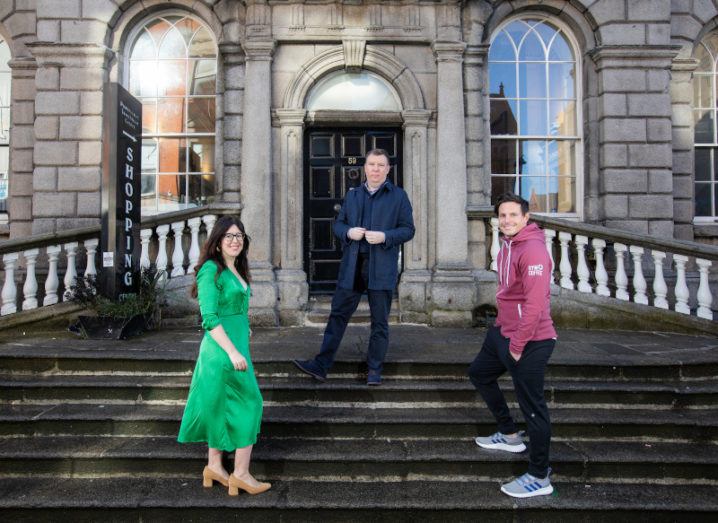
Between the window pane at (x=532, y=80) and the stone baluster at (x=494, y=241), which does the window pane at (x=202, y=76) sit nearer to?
the stone baluster at (x=494, y=241)

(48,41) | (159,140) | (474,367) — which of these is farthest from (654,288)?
(48,41)

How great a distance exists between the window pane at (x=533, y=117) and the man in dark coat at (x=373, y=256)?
491 cm

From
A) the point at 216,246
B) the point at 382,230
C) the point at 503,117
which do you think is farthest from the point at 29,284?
the point at 503,117

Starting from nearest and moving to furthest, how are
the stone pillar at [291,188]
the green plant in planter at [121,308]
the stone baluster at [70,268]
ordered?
1. the green plant in planter at [121,308]
2. the stone baluster at [70,268]
3. the stone pillar at [291,188]

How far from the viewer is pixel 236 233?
2957 mm

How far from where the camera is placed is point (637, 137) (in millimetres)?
7473

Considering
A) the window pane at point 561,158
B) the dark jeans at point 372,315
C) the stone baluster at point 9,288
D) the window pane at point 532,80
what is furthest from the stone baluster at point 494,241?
the stone baluster at point 9,288

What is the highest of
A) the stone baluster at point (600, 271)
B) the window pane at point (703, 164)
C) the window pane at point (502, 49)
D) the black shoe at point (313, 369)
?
the window pane at point (502, 49)

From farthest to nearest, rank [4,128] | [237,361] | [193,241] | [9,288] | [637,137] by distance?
[4,128] < [637,137] < [193,241] < [9,288] < [237,361]

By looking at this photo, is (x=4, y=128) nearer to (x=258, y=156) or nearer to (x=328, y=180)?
(x=258, y=156)

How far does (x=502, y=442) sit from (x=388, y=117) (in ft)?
17.0

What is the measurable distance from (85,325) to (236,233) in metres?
3.54

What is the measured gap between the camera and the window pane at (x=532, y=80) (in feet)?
26.1

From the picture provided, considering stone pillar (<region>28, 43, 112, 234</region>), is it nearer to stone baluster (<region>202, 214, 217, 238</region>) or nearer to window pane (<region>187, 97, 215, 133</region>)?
window pane (<region>187, 97, 215, 133</region>)
